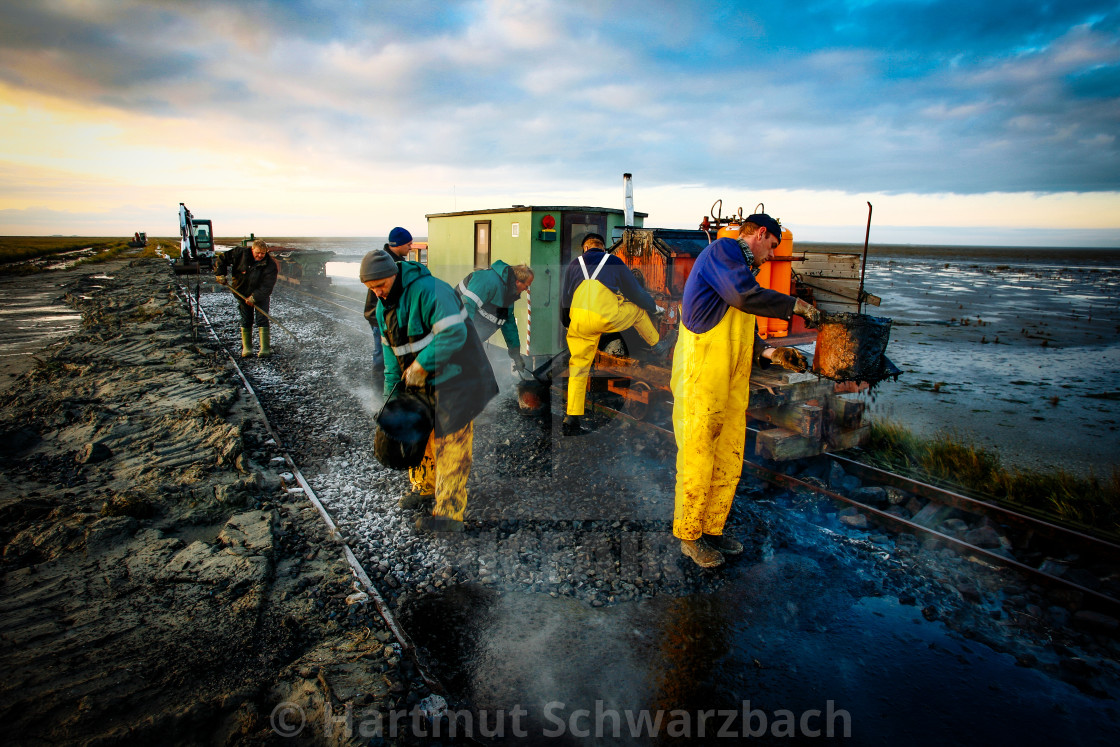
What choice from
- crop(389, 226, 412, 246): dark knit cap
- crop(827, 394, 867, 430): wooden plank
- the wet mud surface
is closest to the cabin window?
crop(389, 226, 412, 246): dark knit cap

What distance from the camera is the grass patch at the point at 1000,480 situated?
4.55 metres

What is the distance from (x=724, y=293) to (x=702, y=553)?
1777mm

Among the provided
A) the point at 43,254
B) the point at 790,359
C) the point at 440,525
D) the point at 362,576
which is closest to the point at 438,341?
the point at 440,525

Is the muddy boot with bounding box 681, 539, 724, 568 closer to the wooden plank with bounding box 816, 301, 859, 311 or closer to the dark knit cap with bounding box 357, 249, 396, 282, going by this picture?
the dark knit cap with bounding box 357, 249, 396, 282

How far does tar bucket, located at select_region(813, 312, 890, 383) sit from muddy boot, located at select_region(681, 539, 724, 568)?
204 centimetres

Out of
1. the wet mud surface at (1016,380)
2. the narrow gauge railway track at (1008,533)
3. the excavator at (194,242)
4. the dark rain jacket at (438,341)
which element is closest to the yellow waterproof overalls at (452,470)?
the dark rain jacket at (438,341)

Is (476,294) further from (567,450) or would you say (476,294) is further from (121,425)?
(121,425)

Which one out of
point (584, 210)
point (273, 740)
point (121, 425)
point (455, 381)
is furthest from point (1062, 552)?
point (121, 425)

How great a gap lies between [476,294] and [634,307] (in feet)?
5.75

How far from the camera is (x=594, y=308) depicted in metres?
5.62

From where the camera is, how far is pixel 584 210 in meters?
8.24

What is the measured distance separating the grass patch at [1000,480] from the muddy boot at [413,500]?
4.37 m

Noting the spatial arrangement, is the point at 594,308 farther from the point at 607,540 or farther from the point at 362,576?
the point at 362,576

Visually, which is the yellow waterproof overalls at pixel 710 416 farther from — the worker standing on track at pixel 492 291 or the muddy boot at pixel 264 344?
the muddy boot at pixel 264 344
